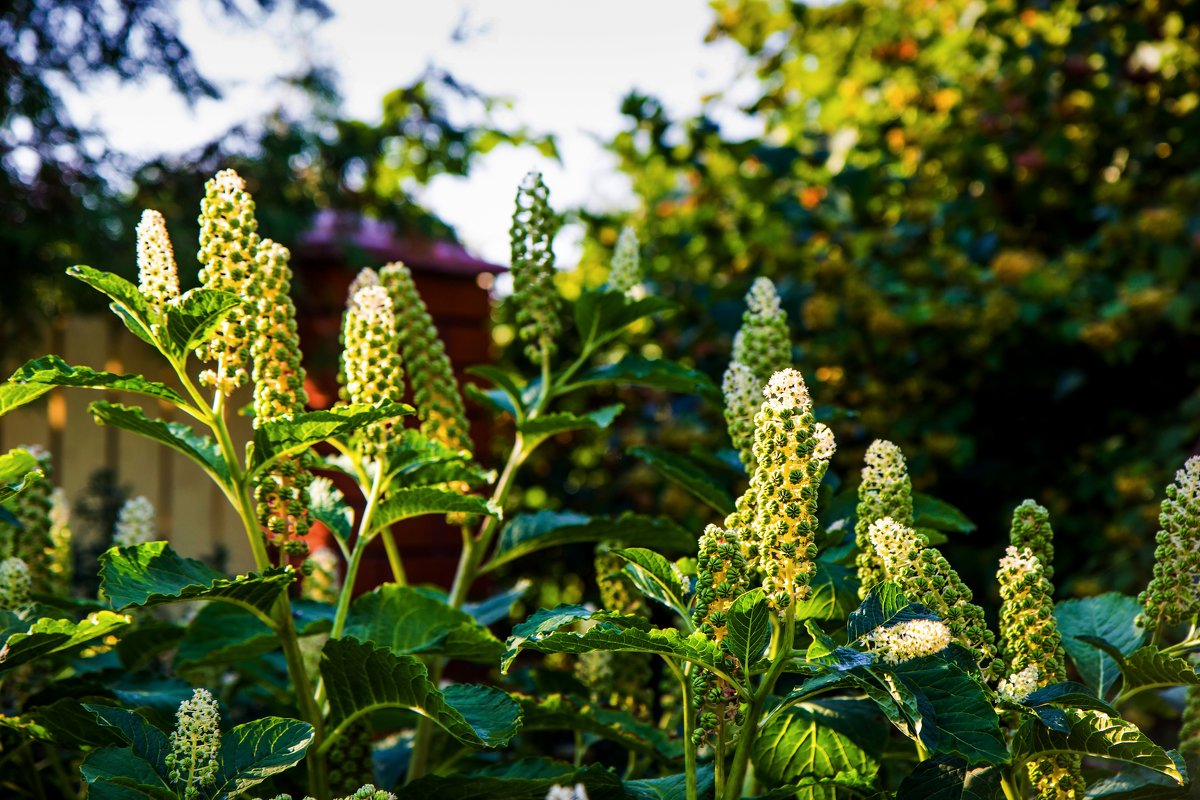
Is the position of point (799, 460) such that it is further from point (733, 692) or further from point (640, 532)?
point (640, 532)

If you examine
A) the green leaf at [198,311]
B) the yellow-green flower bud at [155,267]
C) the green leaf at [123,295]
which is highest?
the yellow-green flower bud at [155,267]

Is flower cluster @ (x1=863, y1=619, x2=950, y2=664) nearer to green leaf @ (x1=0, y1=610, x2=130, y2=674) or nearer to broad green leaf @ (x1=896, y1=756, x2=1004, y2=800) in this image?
broad green leaf @ (x1=896, y1=756, x2=1004, y2=800)

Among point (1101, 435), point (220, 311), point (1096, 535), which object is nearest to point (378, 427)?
point (220, 311)

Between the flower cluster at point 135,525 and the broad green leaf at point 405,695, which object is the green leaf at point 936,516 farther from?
the flower cluster at point 135,525

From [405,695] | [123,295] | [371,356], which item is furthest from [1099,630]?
[123,295]

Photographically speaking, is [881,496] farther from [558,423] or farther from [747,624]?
[558,423]

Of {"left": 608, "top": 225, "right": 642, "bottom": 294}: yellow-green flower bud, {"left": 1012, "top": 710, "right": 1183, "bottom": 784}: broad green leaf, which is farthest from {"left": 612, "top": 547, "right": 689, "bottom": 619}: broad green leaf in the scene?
{"left": 608, "top": 225, "right": 642, "bottom": 294}: yellow-green flower bud

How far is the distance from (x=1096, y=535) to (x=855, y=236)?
117cm

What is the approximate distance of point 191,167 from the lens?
317 centimetres

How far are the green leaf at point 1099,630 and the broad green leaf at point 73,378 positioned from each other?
103cm

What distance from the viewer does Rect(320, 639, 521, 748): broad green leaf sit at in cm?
113

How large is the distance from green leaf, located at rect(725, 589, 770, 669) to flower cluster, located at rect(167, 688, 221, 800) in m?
0.49

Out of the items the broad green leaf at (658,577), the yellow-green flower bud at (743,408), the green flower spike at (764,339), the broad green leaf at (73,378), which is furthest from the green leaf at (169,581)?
the green flower spike at (764,339)

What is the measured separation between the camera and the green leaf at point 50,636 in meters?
1.12
